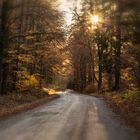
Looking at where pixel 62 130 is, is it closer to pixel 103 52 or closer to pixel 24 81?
pixel 24 81

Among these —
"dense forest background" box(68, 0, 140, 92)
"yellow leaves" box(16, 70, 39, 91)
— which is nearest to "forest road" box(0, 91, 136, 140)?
"dense forest background" box(68, 0, 140, 92)

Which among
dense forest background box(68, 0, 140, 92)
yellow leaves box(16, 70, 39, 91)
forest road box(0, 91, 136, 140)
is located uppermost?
dense forest background box(68, 0, 140, 92)

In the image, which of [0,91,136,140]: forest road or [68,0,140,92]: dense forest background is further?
[68,0,140,92]: dense forest background

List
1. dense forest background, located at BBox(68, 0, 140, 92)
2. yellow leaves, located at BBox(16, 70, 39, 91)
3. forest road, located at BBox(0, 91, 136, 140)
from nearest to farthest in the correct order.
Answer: forest road, located at BBox(0, 91, 136, 140) < yellow leaves, located at BBox(16, 70, 39, 91) < dense forest background, located at BBox(68, 0, 140, 92)

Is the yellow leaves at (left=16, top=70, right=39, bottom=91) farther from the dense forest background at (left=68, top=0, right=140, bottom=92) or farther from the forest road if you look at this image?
the forest road

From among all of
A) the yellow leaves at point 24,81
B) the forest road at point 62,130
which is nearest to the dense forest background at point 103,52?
the forest road at point 62,130

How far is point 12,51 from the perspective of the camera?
28359mm

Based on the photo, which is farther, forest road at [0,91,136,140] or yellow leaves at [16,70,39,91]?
yellow leaves at [16,70,39,91]

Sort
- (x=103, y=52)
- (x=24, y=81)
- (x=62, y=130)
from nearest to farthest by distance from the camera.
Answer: (x=62, y=130)
(x=24, y=81)
(x=103, y=52)

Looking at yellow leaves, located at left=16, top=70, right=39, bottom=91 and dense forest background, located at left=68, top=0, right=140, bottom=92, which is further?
dense forest background, located at left=68, top=0, right=140, bottom=92

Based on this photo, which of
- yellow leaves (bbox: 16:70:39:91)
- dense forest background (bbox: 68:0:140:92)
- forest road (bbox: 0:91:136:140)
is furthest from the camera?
dense forest background (bbox: 68:0:140:92)

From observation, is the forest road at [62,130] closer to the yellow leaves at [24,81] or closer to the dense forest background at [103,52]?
the dense forest background at [103,52]

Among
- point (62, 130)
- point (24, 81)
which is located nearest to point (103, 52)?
point (24, 81)

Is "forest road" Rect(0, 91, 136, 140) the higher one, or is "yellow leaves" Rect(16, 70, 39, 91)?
"yellow leaves" Rect(16, 70, 39, 91)
